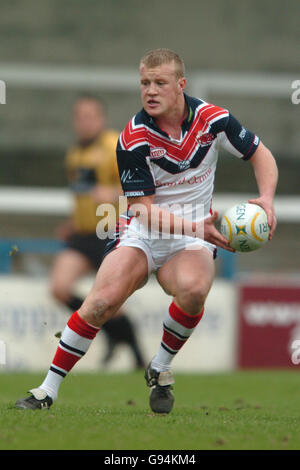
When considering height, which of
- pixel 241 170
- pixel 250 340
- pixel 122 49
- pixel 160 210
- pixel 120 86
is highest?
pixel 122 49

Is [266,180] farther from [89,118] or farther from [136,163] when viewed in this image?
[89,118]

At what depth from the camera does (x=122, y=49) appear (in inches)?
671

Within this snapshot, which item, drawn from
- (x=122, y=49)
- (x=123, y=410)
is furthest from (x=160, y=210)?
(x=122, y=49)

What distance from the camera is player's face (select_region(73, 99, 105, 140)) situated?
389 inches

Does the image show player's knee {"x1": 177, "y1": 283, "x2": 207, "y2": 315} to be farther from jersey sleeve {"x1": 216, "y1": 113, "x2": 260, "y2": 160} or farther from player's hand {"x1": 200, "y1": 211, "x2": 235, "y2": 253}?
jersey sleeve {"x1": 216, "y1": 113, "x2": 260, "y2": 160}

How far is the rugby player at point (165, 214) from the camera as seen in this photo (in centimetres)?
578

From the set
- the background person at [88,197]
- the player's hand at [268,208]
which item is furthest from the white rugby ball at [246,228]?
the background person at [88,197]

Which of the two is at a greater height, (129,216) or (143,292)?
(143,292)

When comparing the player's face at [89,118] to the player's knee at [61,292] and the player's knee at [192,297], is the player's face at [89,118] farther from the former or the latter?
the player's knee at [192,297]

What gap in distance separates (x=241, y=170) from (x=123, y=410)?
7.88 m

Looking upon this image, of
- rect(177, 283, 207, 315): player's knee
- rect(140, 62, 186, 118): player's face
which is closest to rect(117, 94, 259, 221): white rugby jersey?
rect(140, 62, 186, 118): player's face

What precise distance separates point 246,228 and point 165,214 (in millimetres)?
501

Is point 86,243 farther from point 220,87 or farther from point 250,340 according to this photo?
point 220,87
